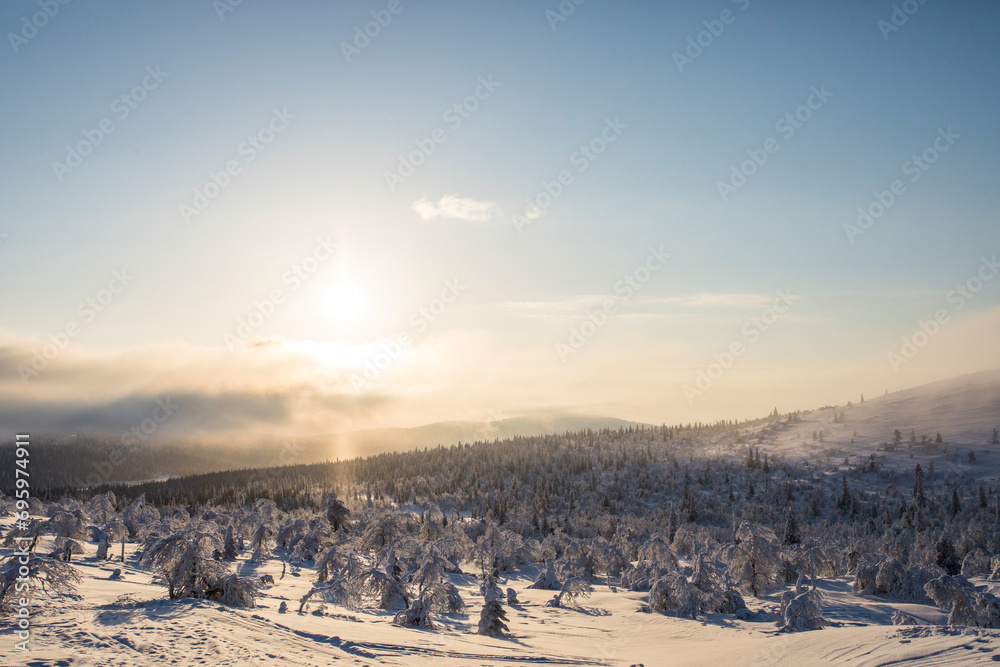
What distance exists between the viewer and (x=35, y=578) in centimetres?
2258

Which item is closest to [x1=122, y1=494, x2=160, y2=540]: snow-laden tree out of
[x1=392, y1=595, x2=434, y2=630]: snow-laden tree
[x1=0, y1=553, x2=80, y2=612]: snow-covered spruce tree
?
[x1=0, y1=553, x2=80, y2=612]: snow-covered spruce tree

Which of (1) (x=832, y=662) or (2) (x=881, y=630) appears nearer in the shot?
(1) (x=832, y=662)

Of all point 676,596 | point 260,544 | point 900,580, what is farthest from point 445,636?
point 900,580

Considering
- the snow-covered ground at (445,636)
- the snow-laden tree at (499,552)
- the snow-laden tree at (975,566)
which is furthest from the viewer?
the snow-laden tree at (499,552)

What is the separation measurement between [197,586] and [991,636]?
33.5 meters

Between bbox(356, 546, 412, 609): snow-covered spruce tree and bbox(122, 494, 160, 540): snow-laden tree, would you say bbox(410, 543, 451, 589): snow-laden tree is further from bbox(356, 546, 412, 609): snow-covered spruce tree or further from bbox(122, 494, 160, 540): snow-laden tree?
bbox(122, 494, 160, 540): snow-laden tree

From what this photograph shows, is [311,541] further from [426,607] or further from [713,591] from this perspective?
[713,591]

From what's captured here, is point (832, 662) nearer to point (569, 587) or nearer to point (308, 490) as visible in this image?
point (569, 587)

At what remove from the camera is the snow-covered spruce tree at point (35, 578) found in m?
20.6

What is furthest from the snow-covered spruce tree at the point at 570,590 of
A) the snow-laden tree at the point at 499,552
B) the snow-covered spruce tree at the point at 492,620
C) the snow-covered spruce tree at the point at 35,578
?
the snow-covered spruce tree at the point at 35,578

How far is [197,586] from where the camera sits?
28281 mm

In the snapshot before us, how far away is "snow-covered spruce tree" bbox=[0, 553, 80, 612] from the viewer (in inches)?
810

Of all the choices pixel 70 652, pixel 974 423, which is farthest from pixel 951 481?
pixel 70 652

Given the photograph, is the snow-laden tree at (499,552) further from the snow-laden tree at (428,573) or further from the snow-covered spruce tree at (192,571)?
the snow-covered spruce tree at (192,571)
